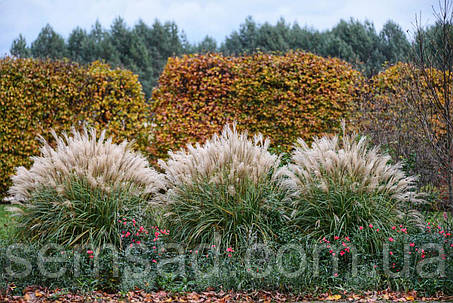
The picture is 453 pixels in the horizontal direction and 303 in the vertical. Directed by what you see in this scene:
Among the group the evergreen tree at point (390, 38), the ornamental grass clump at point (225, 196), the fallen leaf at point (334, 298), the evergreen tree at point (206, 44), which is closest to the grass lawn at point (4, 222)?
the ornamental grass clump at point (225, 196)

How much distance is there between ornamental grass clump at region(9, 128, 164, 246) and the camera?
14.0 ft

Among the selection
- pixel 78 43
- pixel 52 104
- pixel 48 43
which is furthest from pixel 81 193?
pixel 78 43


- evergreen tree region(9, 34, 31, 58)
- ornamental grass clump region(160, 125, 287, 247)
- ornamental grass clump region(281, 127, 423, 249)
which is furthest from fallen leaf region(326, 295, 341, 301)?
evergreen tree region(9, 34, 31, 58)

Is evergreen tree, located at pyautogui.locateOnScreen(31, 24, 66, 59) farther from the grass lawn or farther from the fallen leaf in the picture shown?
the fallen leaf

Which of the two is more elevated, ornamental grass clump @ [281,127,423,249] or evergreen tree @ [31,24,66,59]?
evergreen tree @ [31,24,66,59]

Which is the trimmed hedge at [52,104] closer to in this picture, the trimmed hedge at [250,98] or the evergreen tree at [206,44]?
the trimmed hedge at [250,98]

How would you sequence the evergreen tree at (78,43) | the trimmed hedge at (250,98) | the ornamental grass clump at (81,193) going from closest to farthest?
the ornamental grass clump at (81,193) → the trimmed hedge at (250,98) → the evergreen tree at (78,43)

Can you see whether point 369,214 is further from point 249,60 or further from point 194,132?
point 249,60

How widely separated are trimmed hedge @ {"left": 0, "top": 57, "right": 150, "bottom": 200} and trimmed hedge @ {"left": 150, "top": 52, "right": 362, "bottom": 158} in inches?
28.4

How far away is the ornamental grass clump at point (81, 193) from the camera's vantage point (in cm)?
427

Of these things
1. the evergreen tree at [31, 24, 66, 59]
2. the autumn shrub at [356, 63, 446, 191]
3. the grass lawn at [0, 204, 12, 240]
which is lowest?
the grass lawn at [0, 204, 12, 240]

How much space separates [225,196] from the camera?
4395mm

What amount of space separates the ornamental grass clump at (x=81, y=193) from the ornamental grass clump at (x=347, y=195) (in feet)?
5.72

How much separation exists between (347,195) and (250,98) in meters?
4.34
